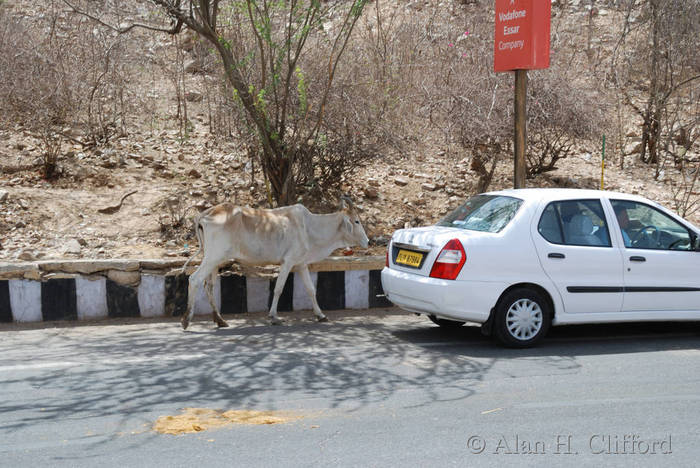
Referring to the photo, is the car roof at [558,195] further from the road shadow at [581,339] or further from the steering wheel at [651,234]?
the road shadow at [581,339]

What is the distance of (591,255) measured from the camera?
7781mm

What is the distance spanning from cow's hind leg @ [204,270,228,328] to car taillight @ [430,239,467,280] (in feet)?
9.52

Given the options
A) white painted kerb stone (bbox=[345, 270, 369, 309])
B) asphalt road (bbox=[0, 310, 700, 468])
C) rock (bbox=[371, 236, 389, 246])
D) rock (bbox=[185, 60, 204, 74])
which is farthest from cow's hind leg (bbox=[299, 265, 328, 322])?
rock (bbox=[185, 60, 204, 74])

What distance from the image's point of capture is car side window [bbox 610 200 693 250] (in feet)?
26.5

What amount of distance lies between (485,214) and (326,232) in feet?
7.69

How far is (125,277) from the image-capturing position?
9.41m

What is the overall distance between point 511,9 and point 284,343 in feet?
19.3

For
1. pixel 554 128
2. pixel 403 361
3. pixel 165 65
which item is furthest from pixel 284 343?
pixel 165 65

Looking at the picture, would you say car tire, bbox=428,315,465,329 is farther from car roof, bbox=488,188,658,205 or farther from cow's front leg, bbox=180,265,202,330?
cow's front leg, bbox=180,265,202,330

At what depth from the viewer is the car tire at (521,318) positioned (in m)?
7.55

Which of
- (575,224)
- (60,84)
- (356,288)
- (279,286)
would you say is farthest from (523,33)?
(60,84)

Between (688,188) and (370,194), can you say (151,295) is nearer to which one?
(370,194)

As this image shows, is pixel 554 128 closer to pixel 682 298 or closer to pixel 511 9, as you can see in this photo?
pixel 511 9

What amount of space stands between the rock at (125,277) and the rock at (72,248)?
1.64 metres
